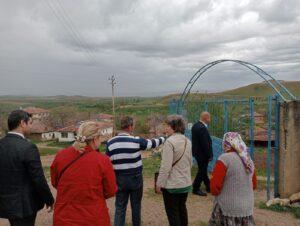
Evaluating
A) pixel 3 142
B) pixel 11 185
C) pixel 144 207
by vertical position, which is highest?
pixel 3 142

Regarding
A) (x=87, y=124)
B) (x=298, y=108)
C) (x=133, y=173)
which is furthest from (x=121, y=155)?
(x=298, y=108)

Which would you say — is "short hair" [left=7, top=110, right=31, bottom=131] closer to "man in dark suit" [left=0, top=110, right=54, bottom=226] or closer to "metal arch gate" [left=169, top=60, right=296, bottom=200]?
"man in dark suit" [left=0, top=110, right=54, bottom=226]

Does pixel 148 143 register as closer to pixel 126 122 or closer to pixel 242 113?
pixel 126 122

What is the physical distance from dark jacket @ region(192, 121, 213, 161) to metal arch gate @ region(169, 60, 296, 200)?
3.08 ft

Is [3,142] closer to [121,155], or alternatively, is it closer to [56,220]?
[56,220]

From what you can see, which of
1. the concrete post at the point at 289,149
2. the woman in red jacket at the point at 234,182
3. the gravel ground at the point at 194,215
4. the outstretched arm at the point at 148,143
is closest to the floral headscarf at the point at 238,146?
the woman in red jacket at the point at 234,182

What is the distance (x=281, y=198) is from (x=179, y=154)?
360 cm

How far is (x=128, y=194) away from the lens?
5129mm

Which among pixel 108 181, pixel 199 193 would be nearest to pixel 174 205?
pixel 108 181

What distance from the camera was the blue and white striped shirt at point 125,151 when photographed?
15.8 ft

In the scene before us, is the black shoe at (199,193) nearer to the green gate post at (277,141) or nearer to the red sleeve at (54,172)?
the green gate post at (277,141)

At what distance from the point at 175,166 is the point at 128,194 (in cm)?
85

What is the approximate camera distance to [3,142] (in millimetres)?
3730

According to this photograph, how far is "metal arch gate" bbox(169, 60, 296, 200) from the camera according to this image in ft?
24.1
